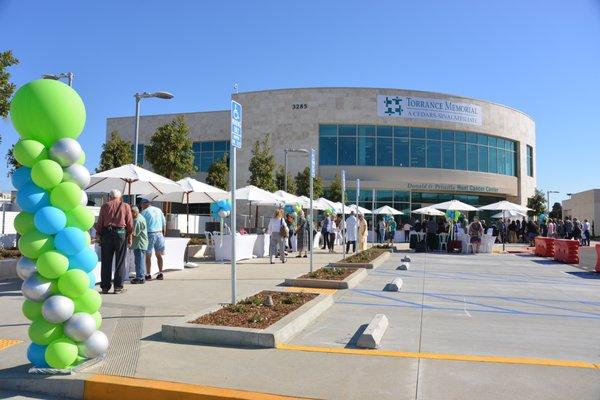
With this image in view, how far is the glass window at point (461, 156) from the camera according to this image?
4816cm

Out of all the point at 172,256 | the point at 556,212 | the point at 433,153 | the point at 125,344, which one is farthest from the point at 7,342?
the point at 556,212

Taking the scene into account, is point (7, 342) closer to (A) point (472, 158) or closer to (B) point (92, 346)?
(B) point (92, 346)

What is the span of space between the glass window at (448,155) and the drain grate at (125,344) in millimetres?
43198

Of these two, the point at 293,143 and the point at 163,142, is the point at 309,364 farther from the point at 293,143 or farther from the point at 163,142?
the point at 293,143

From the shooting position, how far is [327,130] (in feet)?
154

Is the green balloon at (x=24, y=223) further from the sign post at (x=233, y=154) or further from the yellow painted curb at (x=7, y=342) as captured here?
the sign post at (x=233, y=154)

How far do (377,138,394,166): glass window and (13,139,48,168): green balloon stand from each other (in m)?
43.0

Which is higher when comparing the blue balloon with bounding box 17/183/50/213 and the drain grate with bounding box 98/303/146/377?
the blue balloon with bounding box 17/183/50/213

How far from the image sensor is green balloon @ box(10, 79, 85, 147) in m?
4.78

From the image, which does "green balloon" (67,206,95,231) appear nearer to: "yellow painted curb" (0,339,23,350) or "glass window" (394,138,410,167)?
"yellow painted curb" (0,339,23,350)

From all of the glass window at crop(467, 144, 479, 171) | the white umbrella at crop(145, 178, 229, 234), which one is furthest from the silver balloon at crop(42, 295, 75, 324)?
the glass window at crop(467, 144, 479, 171)

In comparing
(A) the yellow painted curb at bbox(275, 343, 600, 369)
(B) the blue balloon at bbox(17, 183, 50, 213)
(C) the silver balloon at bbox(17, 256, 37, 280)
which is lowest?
(A) the yellow painted curb at bbox(275, 343, 600, 369)

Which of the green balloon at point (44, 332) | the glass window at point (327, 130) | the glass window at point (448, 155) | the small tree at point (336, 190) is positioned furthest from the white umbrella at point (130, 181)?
the glass window at point (448, 155)

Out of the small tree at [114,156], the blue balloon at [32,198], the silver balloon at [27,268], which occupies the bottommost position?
the silver balloon at [27,268]
